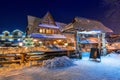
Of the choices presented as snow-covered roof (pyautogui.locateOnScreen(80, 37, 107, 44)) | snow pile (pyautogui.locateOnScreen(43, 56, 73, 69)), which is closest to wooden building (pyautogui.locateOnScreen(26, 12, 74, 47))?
snow-covered roof (pyautogui.locateOnScreen(80, 37, 107, 44))

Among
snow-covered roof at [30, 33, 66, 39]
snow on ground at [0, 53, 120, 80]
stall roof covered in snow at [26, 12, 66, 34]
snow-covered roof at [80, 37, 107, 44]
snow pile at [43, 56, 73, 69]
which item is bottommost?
snow on ground at [0, 53, 120, 80]

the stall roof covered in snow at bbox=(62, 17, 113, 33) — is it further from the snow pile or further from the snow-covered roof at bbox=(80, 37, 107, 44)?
the snow pile

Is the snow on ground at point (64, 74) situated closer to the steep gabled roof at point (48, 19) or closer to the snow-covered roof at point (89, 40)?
the snow-covered roof at point (89, 40)

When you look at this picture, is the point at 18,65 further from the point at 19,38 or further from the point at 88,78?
the point at 19,38

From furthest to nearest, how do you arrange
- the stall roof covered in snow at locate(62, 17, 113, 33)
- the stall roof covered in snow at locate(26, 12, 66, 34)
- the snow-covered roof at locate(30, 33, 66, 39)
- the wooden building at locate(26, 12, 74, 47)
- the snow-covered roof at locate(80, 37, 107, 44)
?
the snow-covered roof at locate(80, 37, 107, 44), the stall roof covered in snow at locate(26, 12, 66, 34), the wooden building at locate(26, 12, 74, 47), the snow-covered roof at locate(30, 33, 66, 39), the stall roof covered in snow at locate(62, 17, 113, 33)

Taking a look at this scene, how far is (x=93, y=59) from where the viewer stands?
12484 mm

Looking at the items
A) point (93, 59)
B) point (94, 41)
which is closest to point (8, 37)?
point (94, 41)

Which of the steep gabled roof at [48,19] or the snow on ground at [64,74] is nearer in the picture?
the snow on ground at [64,74]

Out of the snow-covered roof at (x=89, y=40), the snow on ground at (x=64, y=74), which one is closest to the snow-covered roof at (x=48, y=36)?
the snow-covered roof at (x=89, y=40)

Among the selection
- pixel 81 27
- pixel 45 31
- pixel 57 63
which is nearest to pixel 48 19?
pixel 45 31

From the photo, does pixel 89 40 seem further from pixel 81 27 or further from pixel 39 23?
pixel 81 27

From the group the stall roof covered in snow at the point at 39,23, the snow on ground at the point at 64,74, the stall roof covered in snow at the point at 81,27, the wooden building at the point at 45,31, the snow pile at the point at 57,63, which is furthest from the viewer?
the stall roof covered in snow at the point at 39,23

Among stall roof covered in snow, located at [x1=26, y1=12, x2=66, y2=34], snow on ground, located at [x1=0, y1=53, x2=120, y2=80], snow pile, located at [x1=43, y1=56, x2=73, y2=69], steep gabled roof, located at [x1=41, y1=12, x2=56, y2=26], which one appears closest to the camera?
snow on ground, located at [x1=0, y1=53, x2=120, y2=80]

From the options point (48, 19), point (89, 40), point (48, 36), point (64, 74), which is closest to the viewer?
point (64, 74)
